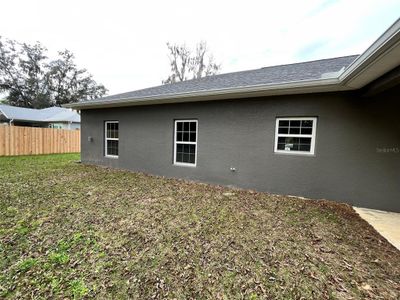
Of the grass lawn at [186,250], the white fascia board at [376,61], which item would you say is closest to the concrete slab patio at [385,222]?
the grass lawn at [186,250]

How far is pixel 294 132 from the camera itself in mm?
4852

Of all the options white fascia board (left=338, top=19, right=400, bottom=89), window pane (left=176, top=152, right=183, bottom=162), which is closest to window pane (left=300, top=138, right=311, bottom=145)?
white fascia board (left=338, top=19, right=400, bottom=89)

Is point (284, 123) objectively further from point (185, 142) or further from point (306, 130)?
point (185, 142)

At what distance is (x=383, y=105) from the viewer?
398 centimetres

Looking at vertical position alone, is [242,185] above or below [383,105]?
below

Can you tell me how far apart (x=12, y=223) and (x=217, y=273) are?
10.9ft

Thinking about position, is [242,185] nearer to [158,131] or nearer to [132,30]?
[158,131]

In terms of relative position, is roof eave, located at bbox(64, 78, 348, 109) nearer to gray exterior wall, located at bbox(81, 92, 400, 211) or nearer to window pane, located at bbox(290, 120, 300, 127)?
gray exterior wall, located at bbox(81, 92, 400, 211)

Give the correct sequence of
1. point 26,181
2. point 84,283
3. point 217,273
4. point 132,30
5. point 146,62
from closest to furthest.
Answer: point 84,283 → point 217,273 → point 26,181 → point 132,30 → point 146,62

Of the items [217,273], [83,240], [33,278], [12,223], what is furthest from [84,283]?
[12,223]

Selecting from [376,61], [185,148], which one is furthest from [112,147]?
[376,61]

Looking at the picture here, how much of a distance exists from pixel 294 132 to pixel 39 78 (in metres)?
35.0

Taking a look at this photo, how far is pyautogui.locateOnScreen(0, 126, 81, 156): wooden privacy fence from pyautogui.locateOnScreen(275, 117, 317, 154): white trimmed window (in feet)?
43.9

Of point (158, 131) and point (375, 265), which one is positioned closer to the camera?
point (375, 265)
